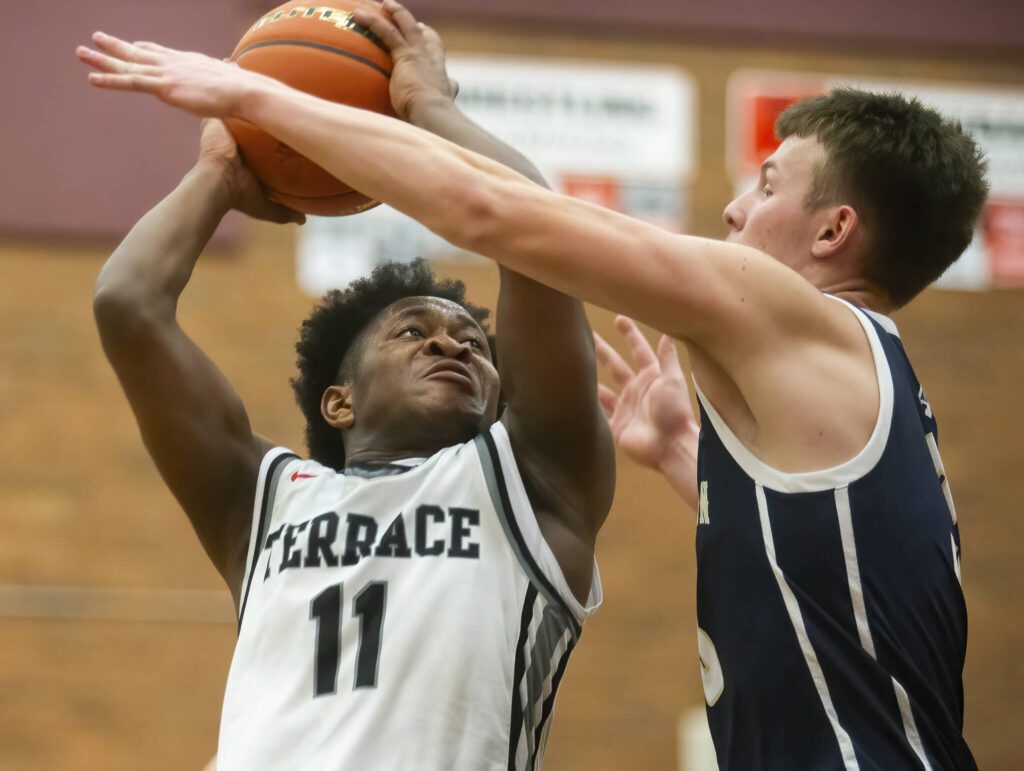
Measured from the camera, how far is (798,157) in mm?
2840

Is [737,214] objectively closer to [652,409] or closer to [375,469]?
[652,409]

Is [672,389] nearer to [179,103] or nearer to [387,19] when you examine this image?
[387,19]

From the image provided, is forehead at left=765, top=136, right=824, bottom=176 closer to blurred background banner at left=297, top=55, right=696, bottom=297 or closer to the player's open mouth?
the player's open mouth

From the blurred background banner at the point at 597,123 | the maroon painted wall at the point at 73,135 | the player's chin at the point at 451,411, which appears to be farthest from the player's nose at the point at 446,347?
the maroon painted wall at the point at 73,135

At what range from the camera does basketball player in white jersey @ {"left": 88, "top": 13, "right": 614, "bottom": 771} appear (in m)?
2.73


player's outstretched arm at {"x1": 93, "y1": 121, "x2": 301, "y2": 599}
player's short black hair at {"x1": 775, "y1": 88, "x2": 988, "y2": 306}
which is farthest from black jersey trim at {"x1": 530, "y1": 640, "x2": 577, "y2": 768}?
player's short black hair at {"x1": 775, "y1": 88, "x2": 988, "y2": 306}

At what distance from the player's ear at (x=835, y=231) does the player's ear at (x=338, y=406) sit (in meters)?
1.21

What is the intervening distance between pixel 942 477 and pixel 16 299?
6.32 metres

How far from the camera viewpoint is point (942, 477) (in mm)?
2699

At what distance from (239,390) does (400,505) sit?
16.9 ft

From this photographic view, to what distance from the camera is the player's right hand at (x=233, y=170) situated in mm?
3205

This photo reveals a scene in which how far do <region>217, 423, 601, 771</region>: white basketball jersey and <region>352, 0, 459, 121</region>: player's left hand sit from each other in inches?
30.6

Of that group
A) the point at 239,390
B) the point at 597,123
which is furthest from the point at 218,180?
the point at 597,123

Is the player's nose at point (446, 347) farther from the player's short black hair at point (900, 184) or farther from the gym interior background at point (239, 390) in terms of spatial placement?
the gym interior background at point (239, 390)
